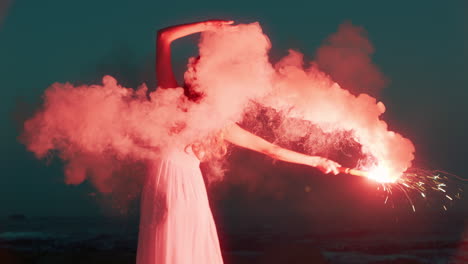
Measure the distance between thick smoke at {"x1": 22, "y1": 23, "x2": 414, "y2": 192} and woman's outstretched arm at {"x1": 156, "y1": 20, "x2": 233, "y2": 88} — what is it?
0.12 meters

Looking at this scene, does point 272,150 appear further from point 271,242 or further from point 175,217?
point 271,242

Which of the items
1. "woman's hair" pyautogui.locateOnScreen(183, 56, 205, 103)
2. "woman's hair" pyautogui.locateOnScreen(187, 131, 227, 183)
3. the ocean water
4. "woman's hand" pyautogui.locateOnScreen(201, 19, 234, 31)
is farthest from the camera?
the ocean water

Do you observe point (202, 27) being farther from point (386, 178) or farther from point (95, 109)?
point (386, 178)

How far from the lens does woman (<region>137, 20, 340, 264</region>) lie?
4145mm

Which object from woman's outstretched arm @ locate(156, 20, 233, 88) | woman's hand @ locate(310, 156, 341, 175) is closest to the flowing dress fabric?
woman's outstretched arm @ locate(156, 20, 233, 88)

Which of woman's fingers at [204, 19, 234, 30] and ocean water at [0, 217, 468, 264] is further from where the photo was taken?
ocean water at [0, 217, 468, 264]

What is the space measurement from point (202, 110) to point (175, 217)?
94cm

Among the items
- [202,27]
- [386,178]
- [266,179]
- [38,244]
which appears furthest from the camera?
[266,179]

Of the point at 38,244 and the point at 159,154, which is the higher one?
the point at 38,244

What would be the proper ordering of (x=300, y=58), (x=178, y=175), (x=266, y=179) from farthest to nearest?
(x=266, y=179) → (x=300, y=58) → (x=178, y=175)

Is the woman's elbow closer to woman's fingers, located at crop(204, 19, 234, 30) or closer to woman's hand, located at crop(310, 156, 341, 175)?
woman's hand, located at crop(310, 156, 341, 175)

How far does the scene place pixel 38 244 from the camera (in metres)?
29.9

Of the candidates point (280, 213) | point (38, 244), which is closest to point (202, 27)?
point (38, 244)

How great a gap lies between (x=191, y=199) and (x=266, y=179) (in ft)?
124
